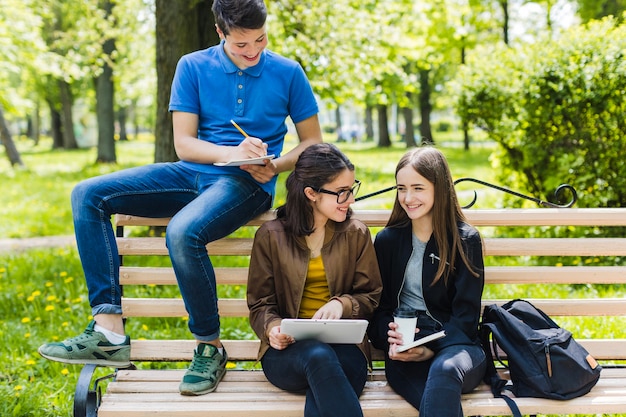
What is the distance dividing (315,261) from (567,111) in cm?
358

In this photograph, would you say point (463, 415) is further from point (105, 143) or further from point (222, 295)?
point (105, 143)

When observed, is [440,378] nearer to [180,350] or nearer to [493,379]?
[493,379]

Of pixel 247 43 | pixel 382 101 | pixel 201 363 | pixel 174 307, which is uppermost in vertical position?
pixel 247 43

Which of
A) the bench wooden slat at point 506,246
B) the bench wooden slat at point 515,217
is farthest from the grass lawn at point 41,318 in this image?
the bench wooden slat at point 515,217

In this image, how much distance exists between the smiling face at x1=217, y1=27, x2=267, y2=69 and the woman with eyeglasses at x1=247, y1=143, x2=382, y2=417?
0.51 meters

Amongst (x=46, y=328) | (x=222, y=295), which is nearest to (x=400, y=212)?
(x=222, y=295)

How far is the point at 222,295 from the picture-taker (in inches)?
202

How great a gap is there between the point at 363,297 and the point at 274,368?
472mm

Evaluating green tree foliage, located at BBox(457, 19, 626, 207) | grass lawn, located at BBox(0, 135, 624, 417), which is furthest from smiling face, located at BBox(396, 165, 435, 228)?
green tree foliage, located at BBox(457, 19, 626, 207)

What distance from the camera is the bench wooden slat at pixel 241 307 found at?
316cm

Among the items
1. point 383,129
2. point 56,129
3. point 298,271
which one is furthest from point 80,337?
point 56,129

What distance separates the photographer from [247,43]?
9.68 ft

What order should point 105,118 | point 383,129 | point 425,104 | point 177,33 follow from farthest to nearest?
1. point 383,129
2. point 425,104
3. point 105,118
4. point 177,33

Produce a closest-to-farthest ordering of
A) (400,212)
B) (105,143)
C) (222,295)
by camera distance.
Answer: (400,212) → (222,295) → (105,143)
